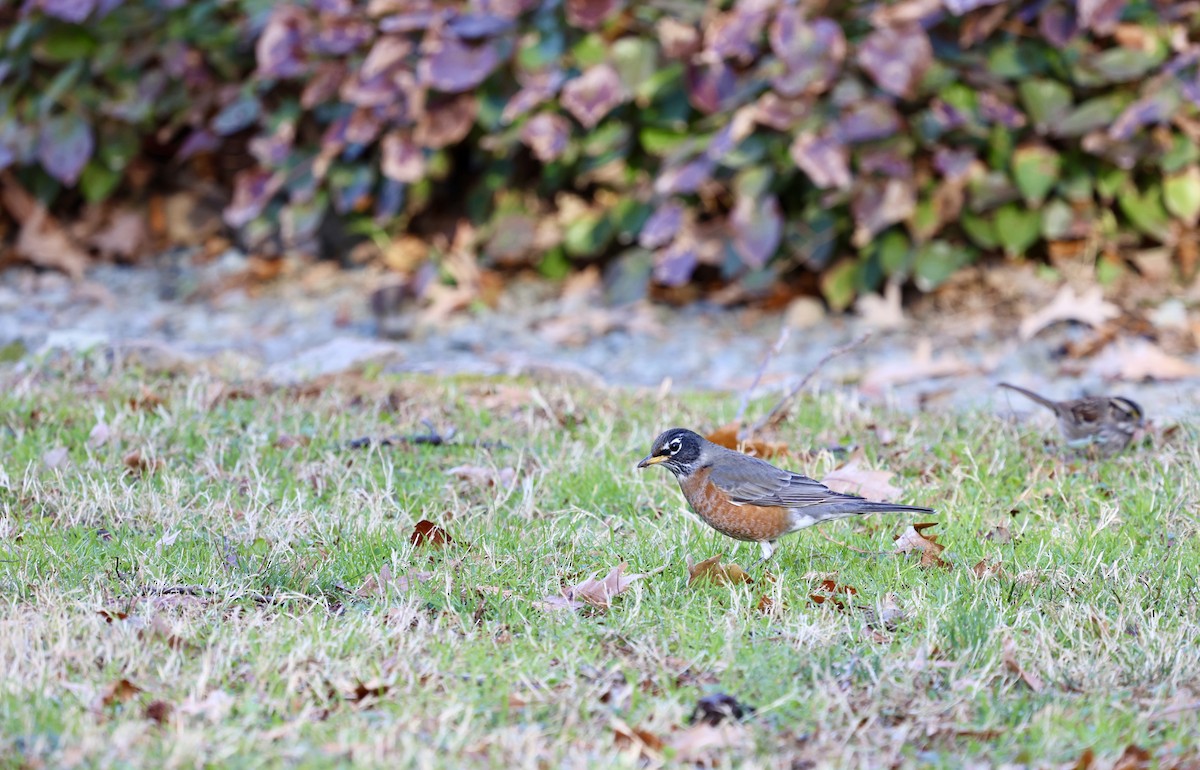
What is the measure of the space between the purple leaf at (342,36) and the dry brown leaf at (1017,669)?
489 centimetres

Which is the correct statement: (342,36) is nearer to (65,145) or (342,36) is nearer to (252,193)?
(252,193)

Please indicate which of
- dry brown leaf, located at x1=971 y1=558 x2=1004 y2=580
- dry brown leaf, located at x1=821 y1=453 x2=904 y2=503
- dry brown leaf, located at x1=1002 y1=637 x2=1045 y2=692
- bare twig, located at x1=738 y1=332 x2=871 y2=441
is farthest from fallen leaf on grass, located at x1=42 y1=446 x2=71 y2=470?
dry brown leaf, located at x1=1002 y1=637 x2=1045 y2=692

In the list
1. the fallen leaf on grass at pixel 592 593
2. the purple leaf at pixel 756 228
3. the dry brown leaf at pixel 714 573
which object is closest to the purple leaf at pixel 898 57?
the purple leaf at pixel 756 228

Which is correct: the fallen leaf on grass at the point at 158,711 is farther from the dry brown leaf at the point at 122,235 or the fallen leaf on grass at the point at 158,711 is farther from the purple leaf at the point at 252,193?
the dry brown leaf at the point at 122,235

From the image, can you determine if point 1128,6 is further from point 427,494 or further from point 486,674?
→ point 486,674

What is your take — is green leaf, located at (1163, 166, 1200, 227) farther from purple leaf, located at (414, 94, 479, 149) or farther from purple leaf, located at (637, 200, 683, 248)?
purple leaf, located at (414, 94, 479, 149)

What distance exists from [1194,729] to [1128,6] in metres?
4.58

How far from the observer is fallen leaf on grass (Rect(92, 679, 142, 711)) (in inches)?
113

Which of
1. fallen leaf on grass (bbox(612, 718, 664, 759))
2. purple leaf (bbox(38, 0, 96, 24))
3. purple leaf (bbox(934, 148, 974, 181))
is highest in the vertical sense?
purple leaf (bbox(38, 0, 96, 24))

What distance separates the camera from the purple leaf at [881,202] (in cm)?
670

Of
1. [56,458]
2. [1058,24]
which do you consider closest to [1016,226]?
[1058,24]

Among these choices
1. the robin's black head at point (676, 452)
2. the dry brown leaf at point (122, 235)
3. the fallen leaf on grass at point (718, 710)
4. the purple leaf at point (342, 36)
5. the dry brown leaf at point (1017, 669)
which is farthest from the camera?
the dry brown leaf at point (122, 235)

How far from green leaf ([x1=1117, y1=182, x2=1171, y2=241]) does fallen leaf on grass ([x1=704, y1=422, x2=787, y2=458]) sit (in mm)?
2938

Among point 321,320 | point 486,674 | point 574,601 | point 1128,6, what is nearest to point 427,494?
point 574,601
